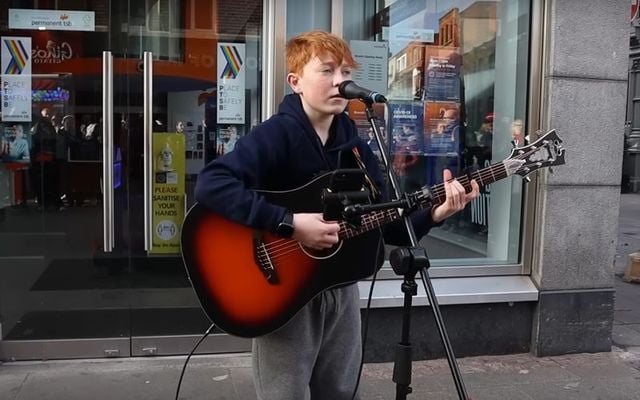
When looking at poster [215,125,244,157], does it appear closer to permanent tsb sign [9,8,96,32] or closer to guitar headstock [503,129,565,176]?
permanent tsb sign [9,8,96,32]

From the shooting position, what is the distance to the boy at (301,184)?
2.18 metres

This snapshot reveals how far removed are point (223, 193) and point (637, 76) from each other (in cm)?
1924

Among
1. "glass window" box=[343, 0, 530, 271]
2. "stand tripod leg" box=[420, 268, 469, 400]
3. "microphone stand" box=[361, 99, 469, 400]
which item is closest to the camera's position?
"stand tripod leg" box=[420, 268, 469, 400]

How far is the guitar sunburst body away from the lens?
237 cm

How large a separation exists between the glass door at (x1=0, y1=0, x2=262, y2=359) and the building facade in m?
0.01

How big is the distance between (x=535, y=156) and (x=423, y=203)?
581 mm

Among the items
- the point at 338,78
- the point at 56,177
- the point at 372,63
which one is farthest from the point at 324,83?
the point at 56,177

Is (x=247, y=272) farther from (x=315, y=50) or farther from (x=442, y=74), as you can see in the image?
→ (x=442, y=74)

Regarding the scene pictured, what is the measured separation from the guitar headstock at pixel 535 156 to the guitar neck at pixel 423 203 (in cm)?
7

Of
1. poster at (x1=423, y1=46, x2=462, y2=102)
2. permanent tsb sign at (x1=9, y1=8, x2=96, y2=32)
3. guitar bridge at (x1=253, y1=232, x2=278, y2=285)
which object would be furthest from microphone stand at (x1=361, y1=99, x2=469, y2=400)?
permanent tsb sign at (x1=9, y1=8, x2=96, y2=32)

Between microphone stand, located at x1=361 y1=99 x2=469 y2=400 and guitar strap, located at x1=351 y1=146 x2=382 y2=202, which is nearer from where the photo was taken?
microphone stand, located at x1=361 y1=99 x2=469 y2=400

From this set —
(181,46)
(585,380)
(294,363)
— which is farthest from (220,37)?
(585,380)

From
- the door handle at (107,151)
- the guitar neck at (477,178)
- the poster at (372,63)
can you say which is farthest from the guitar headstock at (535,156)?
the door handle at (107,151)

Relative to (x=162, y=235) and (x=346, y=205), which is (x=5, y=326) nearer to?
(x=162, y=235)
